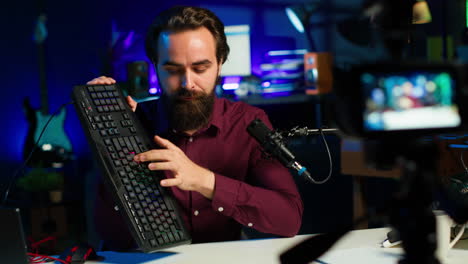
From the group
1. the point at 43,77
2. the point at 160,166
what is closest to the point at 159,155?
the point at 160,166

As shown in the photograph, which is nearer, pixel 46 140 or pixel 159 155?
pixel 159 155

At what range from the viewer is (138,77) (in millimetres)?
3990

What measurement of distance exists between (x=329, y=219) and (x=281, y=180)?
4.57ft

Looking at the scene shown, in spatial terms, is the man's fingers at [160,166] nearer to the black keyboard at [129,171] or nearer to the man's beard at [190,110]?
the black keyboard at [129,171]

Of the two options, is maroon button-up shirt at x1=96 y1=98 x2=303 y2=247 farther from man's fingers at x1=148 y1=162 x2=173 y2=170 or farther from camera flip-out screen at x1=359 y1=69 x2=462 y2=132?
camera flip-out screen at x1=359 y1=69 x2=462 y2=132

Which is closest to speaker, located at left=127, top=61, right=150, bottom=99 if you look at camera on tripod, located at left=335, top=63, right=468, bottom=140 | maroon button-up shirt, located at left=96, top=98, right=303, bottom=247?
maroon button-up shirt, located at left=96, top=98, right=303, bottom=247

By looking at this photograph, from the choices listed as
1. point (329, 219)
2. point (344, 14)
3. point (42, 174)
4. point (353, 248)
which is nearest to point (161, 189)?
point (353, 248)

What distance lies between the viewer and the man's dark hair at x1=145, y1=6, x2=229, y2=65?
1.55 m

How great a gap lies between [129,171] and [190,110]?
0.42 meters

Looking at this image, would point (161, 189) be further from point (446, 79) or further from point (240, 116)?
point (446, 79)

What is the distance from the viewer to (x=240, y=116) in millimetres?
1648

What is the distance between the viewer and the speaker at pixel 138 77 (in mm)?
3963

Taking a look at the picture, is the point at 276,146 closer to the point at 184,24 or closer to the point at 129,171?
the point at 129,171

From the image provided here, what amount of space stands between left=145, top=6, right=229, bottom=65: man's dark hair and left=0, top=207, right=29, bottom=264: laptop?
750 mm
